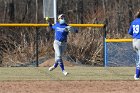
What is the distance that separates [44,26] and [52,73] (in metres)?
3.43

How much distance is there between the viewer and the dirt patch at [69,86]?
525 inches

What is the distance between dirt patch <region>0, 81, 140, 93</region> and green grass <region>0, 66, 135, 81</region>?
3.26ft

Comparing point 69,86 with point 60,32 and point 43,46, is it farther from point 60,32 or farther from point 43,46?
point 43,46

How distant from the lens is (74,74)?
17141mm

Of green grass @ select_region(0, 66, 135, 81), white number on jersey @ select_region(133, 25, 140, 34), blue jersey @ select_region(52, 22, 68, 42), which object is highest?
white number on jersey @ select_region(133, 25, 140, 34)

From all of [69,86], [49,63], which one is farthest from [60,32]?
[49,63]

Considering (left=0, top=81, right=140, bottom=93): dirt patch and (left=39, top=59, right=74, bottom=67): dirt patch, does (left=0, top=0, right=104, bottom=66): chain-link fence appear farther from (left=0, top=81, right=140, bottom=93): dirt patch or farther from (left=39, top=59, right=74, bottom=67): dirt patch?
(left=0, top=81, right=140, bottom=93): dirt patch

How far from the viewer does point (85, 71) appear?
18203 mm

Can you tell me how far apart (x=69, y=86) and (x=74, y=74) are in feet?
9.64

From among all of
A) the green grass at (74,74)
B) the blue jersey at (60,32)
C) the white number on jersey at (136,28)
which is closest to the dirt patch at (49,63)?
the green grass at (74,74)

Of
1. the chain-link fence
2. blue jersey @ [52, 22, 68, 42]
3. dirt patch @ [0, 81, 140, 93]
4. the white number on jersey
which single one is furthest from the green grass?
the chain-link fence

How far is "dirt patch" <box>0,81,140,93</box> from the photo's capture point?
13.3 metres

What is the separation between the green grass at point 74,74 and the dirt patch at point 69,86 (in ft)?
3.26

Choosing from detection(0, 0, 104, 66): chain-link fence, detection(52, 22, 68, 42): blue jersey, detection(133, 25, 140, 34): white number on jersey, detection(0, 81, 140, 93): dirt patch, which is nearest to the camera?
detection(0, 81, 140, 93): dirt patch
